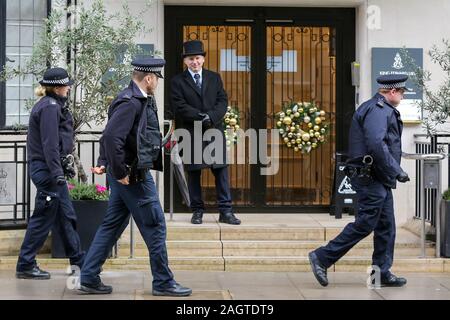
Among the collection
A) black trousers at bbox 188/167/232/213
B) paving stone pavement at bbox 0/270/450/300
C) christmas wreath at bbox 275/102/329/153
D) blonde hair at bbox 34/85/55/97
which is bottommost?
paving stone pavement at bbox 0/270/450/300

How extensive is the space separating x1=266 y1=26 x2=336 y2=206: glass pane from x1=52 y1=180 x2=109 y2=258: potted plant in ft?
9.07

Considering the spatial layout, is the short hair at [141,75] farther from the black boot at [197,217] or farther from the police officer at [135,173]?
the black boot at [197,217]

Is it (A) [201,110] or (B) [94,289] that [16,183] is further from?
(B) [94,289]

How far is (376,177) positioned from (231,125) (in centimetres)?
325

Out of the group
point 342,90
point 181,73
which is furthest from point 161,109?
point 342,90

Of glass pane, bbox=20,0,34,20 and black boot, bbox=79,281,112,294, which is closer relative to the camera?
black boot, bbox=79,281,112,294

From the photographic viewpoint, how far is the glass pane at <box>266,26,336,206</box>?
11.7 metres

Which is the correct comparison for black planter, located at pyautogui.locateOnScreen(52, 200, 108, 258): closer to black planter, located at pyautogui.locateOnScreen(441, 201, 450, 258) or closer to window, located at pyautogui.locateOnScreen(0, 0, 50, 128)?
window, located at pyautogui.locateOnScreen(0, 0, 50, 128)

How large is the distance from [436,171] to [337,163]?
1.64 meters

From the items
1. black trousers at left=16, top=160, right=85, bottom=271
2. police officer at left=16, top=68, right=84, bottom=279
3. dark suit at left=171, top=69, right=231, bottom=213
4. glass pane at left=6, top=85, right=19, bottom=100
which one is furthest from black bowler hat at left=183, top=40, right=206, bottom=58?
black trousers at left=16, top=160, right=85, bottom=271

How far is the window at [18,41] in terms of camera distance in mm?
11289

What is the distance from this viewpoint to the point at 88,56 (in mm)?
9680

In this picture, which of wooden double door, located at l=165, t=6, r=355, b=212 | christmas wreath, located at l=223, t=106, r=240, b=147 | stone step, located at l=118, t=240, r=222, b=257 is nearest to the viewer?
stone step, located at l=118, t=240, r=222, b=257

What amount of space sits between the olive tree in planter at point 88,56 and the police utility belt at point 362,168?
263 cm
